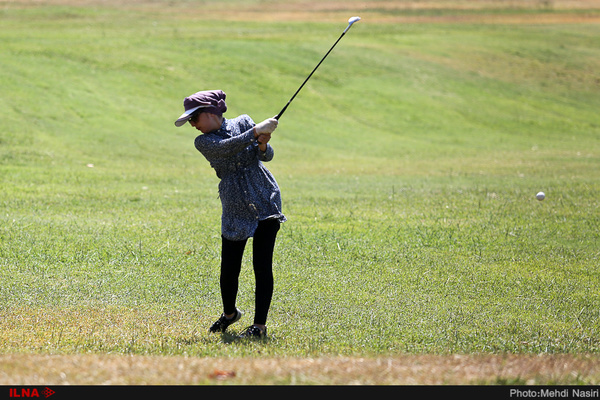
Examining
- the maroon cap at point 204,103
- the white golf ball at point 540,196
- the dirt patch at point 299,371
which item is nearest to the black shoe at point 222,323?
the dirt patch at point 299,371

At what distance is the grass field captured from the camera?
572 cm

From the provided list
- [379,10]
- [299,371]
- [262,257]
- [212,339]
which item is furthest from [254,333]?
[379,10]

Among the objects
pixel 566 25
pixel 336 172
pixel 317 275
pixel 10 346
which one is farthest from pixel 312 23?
pixel 10 346

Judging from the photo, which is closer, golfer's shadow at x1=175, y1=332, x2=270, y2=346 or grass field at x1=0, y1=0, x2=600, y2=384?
grass field at x1=0, y1=0, x2=600, y2=384

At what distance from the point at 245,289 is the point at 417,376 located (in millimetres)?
4306

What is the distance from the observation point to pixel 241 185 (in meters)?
6.18

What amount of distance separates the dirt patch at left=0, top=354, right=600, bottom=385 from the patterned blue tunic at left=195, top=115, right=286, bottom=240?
1589mm

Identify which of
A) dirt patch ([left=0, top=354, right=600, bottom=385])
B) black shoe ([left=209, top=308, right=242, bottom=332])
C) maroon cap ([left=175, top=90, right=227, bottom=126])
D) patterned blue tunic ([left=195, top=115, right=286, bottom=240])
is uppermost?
maroon cap ([left=175, top=90, right=227, bottom=126])

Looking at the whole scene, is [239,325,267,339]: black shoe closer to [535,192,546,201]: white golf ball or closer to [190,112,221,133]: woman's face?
[190,112,221,133]: woman's face

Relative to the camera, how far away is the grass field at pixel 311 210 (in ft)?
18.8

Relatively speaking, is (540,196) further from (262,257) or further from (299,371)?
(299,371)

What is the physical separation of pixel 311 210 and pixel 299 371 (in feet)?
31.2

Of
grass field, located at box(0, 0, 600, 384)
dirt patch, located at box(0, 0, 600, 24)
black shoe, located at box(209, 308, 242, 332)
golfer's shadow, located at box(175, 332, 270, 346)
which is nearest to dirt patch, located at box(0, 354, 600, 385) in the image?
grass field, located at box(0, 0, 600, 384)

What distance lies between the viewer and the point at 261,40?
42156 millimetres
